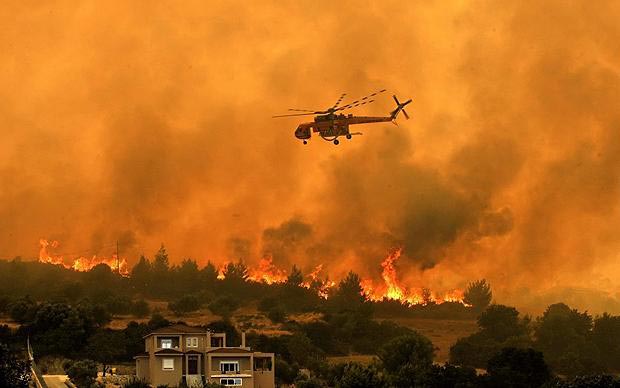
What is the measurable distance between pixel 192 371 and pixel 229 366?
476 centimetres

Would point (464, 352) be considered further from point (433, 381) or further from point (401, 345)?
point (433, 381)

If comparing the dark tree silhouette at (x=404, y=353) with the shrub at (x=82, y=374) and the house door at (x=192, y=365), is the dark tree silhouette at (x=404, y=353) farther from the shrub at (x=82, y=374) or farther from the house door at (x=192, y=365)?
the shrub at (x=82, y=374)

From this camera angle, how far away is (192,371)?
150625 mm

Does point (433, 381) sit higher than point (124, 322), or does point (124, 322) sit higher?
point (124, 322)

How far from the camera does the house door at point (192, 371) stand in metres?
148

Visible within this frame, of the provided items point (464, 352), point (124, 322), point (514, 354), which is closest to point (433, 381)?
point (514, 354)

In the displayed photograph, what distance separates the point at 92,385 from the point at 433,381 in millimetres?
37536

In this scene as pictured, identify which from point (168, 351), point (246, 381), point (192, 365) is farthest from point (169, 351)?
point (246, 381)

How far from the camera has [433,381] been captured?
146 metres

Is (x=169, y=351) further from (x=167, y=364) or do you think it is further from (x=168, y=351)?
(x=167, y=364)

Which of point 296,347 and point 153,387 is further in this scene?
point 296,347

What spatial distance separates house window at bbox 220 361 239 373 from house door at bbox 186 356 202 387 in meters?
2.87

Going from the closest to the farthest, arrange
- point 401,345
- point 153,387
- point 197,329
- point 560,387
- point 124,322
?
point 560,387
point 153,387
point 197,329
point 401,345
point 124,322

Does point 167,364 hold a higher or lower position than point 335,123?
lower
